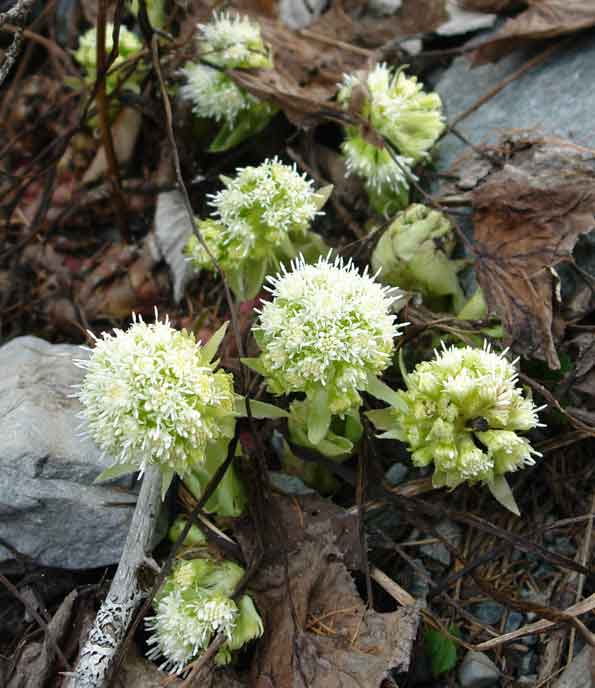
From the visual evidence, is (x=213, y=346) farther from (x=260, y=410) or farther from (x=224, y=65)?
(x=224, y=65)

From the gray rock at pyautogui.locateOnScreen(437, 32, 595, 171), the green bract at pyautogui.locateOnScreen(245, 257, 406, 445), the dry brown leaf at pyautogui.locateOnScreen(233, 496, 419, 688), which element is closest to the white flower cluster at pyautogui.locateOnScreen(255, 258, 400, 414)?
the green bract at pyautogui.locateOnScreen(245, 257, 406, 445)

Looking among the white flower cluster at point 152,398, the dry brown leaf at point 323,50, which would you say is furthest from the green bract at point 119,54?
the white flower cluster at point 152,398

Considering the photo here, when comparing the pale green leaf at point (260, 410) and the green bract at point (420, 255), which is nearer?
the pale green leaf at point (260, 410)

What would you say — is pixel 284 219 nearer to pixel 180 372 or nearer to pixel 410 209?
pixel 410 209

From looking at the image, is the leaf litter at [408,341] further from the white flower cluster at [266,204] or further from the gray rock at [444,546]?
the white flower cluster at [266,204]

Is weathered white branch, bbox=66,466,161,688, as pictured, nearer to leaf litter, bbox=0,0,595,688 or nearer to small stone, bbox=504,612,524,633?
leaf litter, bbox=0,0,595,688
